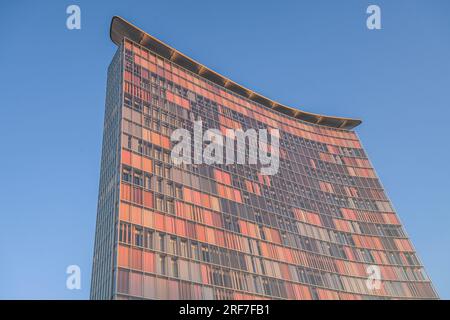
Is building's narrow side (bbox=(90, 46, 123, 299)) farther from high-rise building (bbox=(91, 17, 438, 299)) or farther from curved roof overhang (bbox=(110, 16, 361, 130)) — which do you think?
curved roof overhang (bbox=(110, 16, 361, 130))

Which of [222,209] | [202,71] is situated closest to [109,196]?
[222,209]

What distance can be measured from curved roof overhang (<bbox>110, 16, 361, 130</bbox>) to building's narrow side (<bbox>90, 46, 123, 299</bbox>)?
338 cm

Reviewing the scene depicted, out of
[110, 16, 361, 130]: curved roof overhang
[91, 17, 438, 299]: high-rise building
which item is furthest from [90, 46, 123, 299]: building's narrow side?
[110, 16, 361, 130]: curved roof overhang

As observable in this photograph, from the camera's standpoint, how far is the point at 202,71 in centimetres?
6962

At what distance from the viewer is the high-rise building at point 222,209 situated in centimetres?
4059

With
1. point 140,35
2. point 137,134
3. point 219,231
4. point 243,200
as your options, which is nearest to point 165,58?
point 140,35

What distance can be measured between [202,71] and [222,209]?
30155 mm

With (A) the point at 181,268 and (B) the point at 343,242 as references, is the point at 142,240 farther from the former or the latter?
(B) the point at 343,242

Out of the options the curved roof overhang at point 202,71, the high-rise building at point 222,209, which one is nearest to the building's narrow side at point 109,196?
the high-rise building at point 222,209

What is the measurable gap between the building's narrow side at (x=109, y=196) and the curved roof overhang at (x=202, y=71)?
3384mm

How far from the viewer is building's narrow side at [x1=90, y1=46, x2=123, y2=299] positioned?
37906mm

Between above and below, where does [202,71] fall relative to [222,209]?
above

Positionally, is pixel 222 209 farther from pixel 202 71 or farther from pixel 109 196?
pixel 202 71
